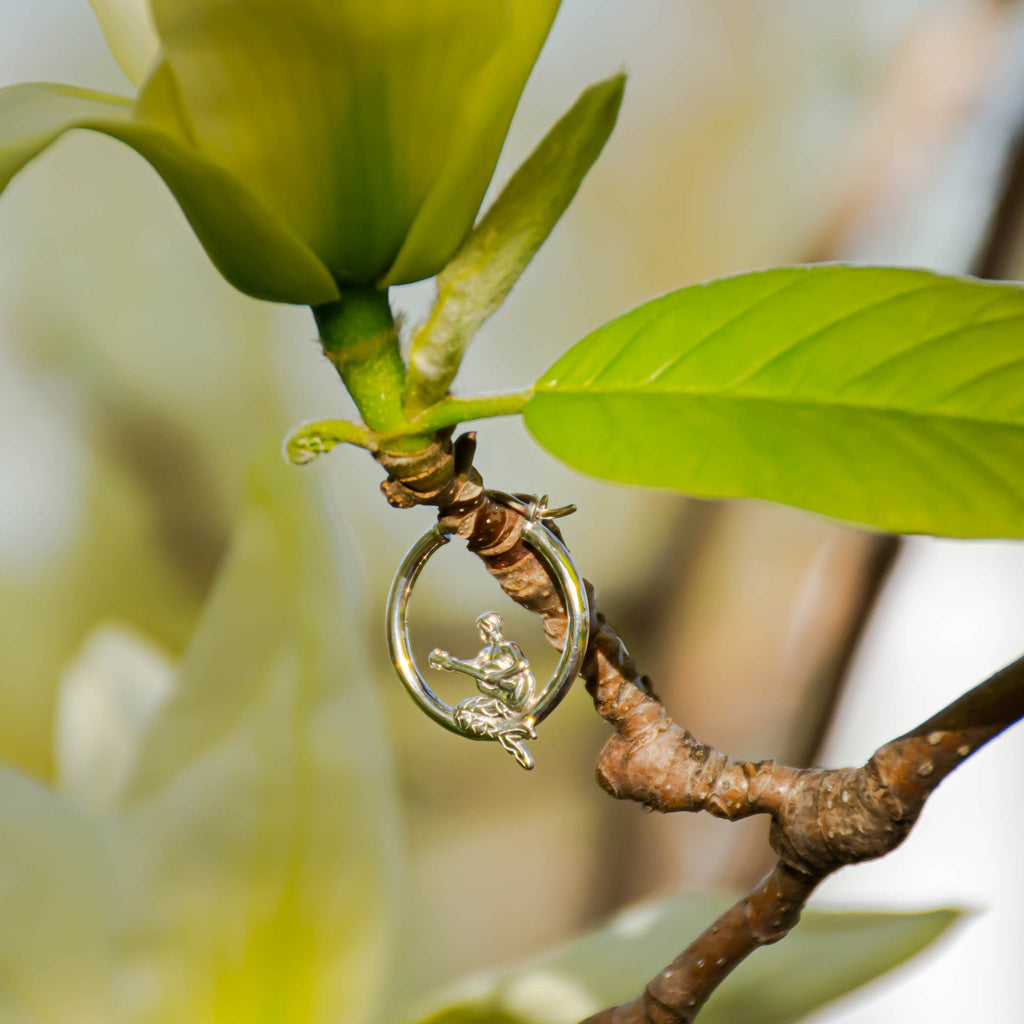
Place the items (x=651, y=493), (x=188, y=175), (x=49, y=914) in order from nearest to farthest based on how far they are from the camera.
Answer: (x=188, y=175)
(x=49, y=914)
(x=651, y=493)

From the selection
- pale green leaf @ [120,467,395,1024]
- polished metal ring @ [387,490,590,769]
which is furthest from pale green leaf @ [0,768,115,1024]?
polished metal ring @ [387,490,590,769]

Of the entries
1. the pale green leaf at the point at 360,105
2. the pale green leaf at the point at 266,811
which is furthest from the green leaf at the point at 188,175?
the pale green leaf at the point at 266,811

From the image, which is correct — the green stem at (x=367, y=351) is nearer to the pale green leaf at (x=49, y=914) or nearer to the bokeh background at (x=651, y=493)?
the pale green leaf at (x=49, y=914)

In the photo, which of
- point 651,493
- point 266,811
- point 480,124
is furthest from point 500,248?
point 651,493

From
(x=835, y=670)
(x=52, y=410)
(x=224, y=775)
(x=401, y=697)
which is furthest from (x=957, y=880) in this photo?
(x=52, y=410)

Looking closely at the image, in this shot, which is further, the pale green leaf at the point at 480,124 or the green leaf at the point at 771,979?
the green leaf at the point at 771,979

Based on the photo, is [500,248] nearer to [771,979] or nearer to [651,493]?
[771,979]
